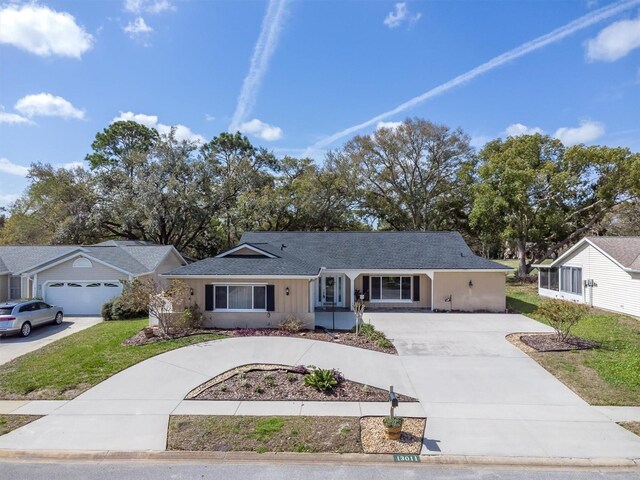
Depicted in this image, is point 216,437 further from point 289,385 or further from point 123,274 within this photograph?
point 123,274

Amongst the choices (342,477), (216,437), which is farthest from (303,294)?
(342,477)

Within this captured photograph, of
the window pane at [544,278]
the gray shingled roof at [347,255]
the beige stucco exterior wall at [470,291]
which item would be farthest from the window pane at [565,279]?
the beige stucco exterior wall at [470,291]

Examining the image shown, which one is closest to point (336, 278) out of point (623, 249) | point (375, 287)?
point (375, 287)

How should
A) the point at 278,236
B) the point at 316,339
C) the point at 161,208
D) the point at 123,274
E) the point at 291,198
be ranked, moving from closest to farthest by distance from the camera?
the point at 316,339 < the point at 123,274 < the point at 278,236 < the point at 161,208 < the point at 291,198

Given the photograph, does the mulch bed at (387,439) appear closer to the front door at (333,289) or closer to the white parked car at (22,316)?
the front door at (333,289)

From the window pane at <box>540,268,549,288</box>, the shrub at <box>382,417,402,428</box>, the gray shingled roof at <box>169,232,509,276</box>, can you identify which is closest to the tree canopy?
the window pane at <box>540,268,549,288</box>

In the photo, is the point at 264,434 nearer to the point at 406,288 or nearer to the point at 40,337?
the point at 40,337

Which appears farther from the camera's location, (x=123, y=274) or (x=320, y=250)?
(x=320, y=250)
